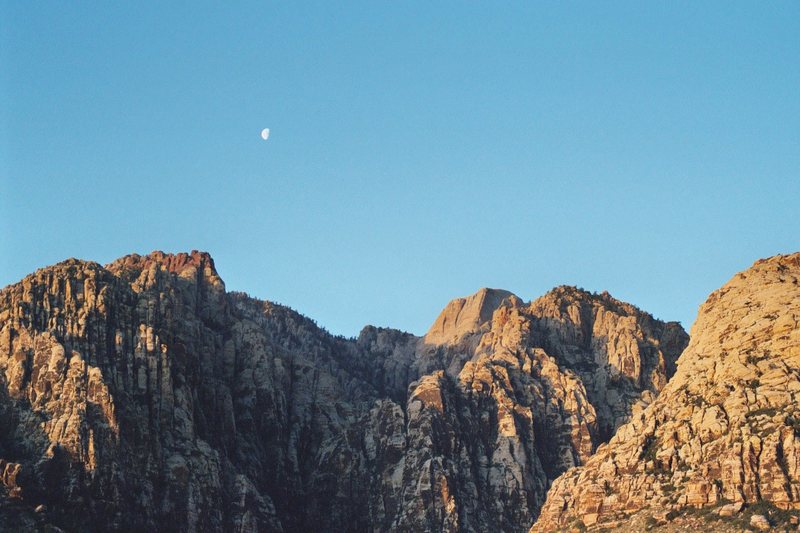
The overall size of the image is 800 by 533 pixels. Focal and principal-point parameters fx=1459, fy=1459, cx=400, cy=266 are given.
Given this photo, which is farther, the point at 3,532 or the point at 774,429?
the point at 3,532

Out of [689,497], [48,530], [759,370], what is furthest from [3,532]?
[759,370]

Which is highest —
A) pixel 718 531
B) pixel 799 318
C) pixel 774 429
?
pixel 799 318

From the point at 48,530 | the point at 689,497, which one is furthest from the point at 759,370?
the point at 48,530

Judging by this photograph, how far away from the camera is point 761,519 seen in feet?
561

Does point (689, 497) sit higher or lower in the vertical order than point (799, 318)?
lower

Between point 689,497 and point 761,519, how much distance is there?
44.2 feet

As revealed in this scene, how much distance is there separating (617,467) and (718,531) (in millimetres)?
26654

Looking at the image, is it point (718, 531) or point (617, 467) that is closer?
point (718, 531)

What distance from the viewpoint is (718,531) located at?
173125 millimetres

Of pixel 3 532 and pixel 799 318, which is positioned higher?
pixel 799 318

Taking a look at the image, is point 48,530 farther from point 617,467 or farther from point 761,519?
point 761,519

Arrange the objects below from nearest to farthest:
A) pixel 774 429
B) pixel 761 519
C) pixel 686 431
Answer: pixel 761 519
pixel 774 429
pixel 686 431

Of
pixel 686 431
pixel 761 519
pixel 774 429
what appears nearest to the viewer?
pixel 761 519

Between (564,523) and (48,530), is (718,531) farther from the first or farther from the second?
(48,530)
